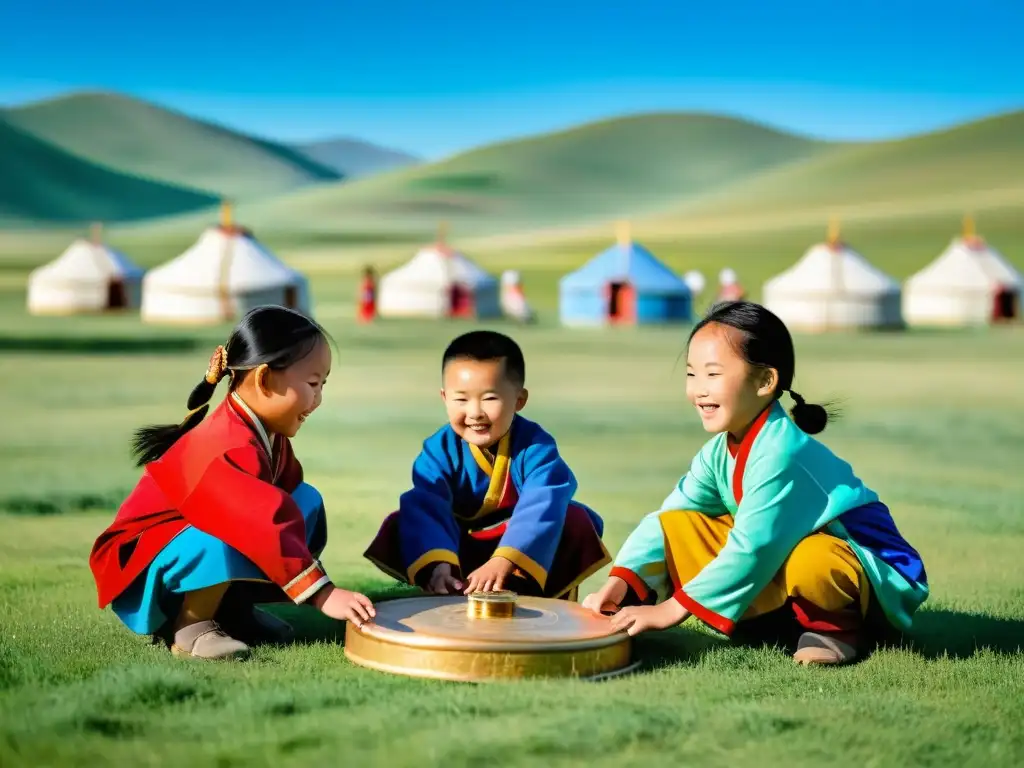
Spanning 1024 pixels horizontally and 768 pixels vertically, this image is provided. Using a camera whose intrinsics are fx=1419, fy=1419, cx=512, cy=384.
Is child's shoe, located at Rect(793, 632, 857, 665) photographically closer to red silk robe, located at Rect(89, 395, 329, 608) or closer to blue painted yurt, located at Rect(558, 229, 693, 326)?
red silk robe, located at Rect(89, 395, 329, 608)

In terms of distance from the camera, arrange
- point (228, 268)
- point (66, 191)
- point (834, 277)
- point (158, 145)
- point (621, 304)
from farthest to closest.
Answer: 1. point (158, 145)
2. point (66, 191)
3. point (621, 304)
4. point (834, 277)
5. point (228, 268)

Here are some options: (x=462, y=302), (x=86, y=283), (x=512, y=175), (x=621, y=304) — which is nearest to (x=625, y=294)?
(x=621, y=304)

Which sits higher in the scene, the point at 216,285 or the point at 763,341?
the point at 216,285

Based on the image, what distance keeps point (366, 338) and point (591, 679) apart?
2081 cm

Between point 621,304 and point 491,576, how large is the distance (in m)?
28.4

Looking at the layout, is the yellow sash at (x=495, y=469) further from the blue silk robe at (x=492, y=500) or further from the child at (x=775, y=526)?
the child at (x=775, y=526)

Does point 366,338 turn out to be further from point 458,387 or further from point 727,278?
point 458,387

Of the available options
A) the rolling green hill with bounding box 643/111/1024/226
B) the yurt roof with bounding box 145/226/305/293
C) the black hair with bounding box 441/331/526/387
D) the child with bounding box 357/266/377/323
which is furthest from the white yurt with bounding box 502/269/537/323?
the rolling green hill with bounding box 643/111/1024/226

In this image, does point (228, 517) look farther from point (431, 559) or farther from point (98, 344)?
point (98, 344)

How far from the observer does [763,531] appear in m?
3.78

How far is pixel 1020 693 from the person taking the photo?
3465 mm

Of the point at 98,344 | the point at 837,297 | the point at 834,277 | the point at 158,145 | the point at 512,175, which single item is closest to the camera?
the point at 98,344

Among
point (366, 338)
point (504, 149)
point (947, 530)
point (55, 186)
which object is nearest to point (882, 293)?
point (366, 338)

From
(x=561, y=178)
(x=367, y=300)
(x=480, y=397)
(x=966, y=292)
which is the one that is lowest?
(x=480, y=397)
